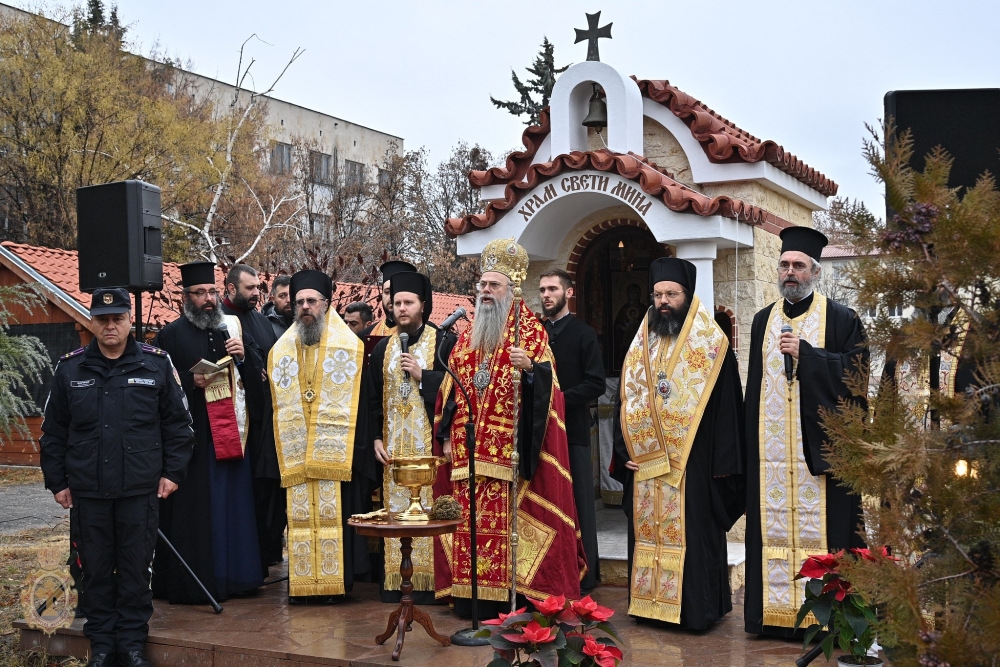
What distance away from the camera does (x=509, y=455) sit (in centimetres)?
642

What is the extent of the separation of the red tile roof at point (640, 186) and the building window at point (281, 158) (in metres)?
24.4

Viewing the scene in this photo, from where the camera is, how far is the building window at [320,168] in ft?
103

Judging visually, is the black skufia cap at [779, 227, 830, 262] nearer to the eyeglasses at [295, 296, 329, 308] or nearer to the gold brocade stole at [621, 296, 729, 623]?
the gold brocade stole at [621, 296, 729, 623]

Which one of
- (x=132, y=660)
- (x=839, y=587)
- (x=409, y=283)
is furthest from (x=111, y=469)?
(x=839, y=587)

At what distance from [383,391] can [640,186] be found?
2576 mm

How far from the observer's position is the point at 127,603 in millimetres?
6031

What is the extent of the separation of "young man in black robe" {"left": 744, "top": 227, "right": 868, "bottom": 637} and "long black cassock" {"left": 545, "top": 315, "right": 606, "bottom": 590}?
3.84 feet

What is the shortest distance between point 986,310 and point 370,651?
13.4ft

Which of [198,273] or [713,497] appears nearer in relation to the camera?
[713,497]

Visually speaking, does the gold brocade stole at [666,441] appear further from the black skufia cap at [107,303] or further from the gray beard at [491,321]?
the black skufia cap at [107,303]

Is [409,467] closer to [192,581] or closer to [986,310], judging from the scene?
[192,581]

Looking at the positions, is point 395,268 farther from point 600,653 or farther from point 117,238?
point 600,653

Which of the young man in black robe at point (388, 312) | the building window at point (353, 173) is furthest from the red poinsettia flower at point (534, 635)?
the building window at point (353, 173)

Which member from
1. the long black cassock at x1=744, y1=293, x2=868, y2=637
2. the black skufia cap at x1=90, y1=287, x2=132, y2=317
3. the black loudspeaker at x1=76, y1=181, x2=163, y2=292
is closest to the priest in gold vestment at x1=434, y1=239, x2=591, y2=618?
the long black cassock at x1=744, y1=293, x2=868, y2=637
